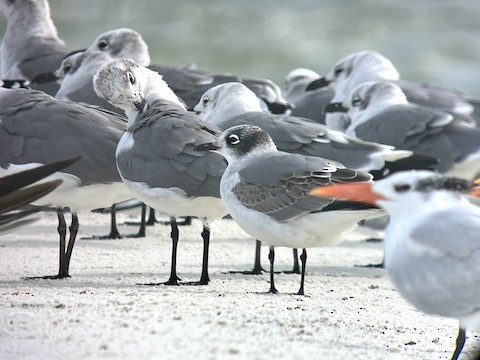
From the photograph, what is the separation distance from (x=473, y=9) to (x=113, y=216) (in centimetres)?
1530

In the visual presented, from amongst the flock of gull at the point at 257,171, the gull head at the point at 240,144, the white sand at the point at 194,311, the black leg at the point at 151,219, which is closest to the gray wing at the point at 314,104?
the flock of gull at the point at 257,171

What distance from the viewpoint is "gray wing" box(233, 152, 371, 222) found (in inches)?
208

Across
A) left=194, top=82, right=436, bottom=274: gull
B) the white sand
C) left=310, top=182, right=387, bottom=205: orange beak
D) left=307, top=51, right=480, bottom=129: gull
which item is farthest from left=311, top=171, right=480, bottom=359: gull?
left=307, top=51, right=480, bottom=129: gull

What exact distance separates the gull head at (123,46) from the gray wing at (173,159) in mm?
3803

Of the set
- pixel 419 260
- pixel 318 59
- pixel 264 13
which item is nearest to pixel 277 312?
pixel 419 260

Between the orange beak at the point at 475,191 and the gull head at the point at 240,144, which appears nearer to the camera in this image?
the orange beak at the point at 475,191

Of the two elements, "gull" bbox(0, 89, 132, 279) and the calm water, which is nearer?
"gull" bbox(0, 89, 132, 279)

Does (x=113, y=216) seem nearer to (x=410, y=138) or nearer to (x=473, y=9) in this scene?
(x=410, y=138)

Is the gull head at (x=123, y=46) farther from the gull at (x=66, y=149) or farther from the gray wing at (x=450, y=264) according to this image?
the gray wing at (x=450, y=264)

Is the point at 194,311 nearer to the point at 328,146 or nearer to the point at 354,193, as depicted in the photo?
the point at 354,193

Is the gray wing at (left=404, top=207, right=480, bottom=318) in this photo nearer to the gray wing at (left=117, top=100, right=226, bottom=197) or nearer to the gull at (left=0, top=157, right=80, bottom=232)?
the gull at (left=0, top=157, right=80, bottom=232)

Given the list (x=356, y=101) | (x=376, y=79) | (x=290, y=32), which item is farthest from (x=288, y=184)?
(x=290, y=32)

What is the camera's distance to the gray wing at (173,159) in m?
5.67

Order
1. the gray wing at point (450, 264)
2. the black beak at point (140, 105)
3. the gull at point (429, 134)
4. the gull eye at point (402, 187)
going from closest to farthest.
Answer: the gray wing at point (450, 264)
the gull eye at point (402, 187)
the black beak at point (140, 105)
the gull at point (429, 134)
